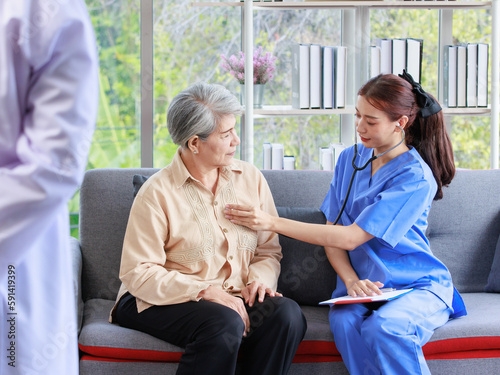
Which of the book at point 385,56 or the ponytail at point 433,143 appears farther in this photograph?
the book at point 385,56

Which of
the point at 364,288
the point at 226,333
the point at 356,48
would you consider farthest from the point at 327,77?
the point at 226,333

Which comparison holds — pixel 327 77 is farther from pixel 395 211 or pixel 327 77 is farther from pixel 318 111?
pixel 395 211

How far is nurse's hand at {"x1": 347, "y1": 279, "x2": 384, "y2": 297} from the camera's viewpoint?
181cm

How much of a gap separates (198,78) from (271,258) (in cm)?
152

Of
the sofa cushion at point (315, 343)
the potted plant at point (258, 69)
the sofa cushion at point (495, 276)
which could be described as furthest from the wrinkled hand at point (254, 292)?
the potted plant at point (258, 69)

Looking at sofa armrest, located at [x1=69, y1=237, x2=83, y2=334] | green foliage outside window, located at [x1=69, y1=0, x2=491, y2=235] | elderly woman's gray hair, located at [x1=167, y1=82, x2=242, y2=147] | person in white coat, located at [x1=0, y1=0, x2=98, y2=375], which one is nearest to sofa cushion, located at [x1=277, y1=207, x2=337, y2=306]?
elderly woman's gray hair, located at [x1=167, y1=82, x2=242, y2=147]

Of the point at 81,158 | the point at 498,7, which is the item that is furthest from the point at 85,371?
the point at 498,7

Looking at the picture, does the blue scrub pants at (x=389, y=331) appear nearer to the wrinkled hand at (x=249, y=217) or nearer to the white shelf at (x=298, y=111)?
the wrinkled hand at (x=249, y=217)

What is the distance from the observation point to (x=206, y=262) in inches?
72.9

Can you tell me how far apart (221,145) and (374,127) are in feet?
1.61

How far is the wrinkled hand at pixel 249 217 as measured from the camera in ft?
6.18

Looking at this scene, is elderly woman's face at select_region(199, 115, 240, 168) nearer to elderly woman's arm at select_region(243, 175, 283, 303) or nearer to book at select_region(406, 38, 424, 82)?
elderly woman's arm at select_region(243, 175, 283, 303)

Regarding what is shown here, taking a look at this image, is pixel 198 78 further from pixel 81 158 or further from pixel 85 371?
pixel 81 158

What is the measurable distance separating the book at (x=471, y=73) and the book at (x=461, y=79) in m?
0.01
